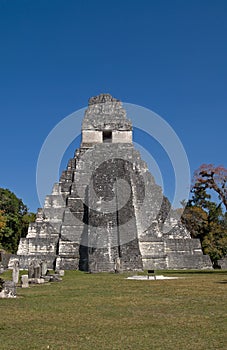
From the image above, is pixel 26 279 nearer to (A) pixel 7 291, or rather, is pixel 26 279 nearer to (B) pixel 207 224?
(A) pixel 7 291

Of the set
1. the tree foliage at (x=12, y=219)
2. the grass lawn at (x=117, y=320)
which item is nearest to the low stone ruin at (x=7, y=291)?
the grass lawn at (x=117, y=320)

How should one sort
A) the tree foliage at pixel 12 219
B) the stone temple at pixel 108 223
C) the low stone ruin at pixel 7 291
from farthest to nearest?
the tree foliage at pixel 12 219 < the stone temple at pixel 108 223 < the low stone ruin at pixel 7 291

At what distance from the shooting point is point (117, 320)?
6.17m

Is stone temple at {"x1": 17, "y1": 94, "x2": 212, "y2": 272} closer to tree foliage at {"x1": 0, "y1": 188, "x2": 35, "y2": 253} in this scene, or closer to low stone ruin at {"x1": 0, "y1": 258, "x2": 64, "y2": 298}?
low stone ruin at {"x1": 0, "y1": 258, "x2": 64, "y2": 298}

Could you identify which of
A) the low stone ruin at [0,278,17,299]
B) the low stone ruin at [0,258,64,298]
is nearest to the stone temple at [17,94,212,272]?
the low stone ruin at [0,258,64,298]

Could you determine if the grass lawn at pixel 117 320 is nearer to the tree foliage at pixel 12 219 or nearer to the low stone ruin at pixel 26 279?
the low stone ruin at pixel 26 279

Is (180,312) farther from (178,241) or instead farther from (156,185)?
(156,185)

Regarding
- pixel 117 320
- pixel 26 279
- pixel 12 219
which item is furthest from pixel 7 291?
pixel 12 219

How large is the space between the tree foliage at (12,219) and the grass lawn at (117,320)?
24.2m

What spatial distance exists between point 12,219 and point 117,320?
94.8 ft

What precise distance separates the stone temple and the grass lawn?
307 inches

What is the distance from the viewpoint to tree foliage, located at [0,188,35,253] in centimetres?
3347

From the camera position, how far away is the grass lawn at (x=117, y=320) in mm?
4785

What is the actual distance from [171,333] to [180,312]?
62.4 inches
